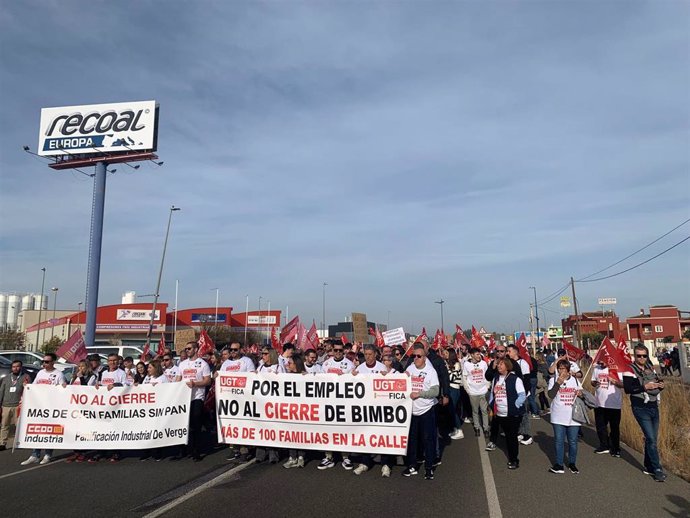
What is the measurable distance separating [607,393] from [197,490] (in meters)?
6.61

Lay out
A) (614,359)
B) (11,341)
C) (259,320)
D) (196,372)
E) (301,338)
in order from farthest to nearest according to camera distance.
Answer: (259,320), (11,341), (301,338), (196,372), (614,359)

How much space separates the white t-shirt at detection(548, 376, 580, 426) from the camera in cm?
773

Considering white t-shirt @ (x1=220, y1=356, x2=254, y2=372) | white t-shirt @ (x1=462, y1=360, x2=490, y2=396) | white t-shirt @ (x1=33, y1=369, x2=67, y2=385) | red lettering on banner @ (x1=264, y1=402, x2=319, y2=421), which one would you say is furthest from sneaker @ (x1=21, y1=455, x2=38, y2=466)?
white t-shirt @ (x1=462, y1=360, x2=490, y2=396)

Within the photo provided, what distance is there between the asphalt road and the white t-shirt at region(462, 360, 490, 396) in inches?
78.6

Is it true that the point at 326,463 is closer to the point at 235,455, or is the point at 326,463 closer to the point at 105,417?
the point at 235,455

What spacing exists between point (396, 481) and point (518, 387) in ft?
7.94

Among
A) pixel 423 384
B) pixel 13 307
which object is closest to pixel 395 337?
pixel 423 384

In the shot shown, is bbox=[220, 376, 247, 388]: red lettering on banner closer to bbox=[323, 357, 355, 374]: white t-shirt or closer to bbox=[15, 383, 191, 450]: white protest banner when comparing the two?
bbox=[15, 383, 191, 450]: white protest banner

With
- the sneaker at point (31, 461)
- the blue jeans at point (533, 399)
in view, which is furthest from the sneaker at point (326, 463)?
the blue jeans at point (533, 399)

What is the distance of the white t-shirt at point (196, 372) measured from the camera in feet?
29.8

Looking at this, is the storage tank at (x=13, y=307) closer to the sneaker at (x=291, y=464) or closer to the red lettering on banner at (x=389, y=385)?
the sneaker at (x=291, y=464)

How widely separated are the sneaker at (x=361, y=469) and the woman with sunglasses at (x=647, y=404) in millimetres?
3986

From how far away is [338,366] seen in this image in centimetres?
983

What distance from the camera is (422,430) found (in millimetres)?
7652
